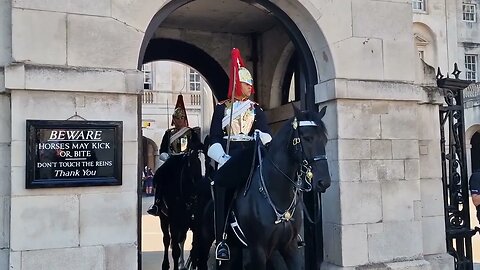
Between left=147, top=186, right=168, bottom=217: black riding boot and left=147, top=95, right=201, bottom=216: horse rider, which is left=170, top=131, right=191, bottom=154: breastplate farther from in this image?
left=147, top=186, right=168, bottom=217: black riding boot

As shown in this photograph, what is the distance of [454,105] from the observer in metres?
8.25

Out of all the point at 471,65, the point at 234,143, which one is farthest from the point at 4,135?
the point at 471,65

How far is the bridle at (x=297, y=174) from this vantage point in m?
4.84

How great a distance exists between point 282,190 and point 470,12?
105 feet

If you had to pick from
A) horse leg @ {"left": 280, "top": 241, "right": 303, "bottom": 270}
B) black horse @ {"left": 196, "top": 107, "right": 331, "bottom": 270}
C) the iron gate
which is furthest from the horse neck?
the iron gate

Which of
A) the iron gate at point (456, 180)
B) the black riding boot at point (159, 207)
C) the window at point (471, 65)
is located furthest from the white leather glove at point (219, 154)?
the window at point (471, 65)

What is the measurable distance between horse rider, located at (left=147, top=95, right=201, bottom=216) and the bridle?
10.9 ft

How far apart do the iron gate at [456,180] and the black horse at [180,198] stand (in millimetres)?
3728

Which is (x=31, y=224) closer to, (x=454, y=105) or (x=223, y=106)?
(x=223, y=106)

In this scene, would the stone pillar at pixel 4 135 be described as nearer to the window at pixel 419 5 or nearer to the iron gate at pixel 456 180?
the iron gate at pixel 456 180

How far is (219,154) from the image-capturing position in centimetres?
596

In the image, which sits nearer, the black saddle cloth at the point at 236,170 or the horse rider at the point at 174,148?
the black saddle cloth at the point at 236,170

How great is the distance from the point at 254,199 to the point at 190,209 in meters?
2.93

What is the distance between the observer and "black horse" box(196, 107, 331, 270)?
4.93 meters
